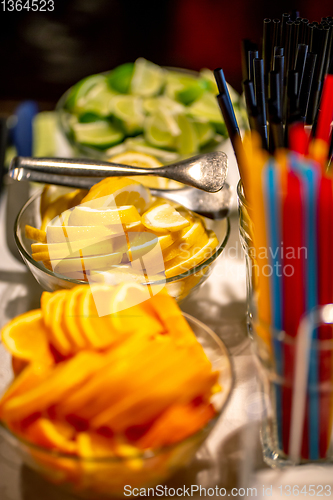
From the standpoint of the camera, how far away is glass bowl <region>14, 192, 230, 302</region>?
1.55 ft

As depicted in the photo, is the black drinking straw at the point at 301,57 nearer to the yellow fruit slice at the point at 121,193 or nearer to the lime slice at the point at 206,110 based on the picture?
the yellow fruit slice at the point at 121,193

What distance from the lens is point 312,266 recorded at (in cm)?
30

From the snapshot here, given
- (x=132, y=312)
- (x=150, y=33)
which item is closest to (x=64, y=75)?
(x=150, y=33)

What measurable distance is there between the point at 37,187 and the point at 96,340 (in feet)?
1.54

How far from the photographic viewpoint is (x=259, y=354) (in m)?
0.34

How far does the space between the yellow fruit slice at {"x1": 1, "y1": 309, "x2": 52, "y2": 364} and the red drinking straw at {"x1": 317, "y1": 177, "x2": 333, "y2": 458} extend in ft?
0.71

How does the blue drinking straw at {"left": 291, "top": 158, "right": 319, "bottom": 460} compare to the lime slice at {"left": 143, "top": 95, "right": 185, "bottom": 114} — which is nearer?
the blue drinking straw at {"left": 291, "top": 158, "right": 319, "bottom": 460}

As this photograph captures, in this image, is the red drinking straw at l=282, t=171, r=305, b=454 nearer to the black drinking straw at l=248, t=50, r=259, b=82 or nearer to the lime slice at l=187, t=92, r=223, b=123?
the black drinking straw at l=248, t=50, r=259, b=82

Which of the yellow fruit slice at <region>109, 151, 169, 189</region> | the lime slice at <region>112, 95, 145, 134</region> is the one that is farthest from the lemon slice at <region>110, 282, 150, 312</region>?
the lime slice at <region>112, 95, 145, 134</region>

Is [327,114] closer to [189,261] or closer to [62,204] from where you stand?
[189,261]

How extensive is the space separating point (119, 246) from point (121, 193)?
71mm

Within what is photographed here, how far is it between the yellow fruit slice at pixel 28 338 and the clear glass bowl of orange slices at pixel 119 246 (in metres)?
0.08

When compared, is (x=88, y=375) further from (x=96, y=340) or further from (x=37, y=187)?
(x=37, y=187)

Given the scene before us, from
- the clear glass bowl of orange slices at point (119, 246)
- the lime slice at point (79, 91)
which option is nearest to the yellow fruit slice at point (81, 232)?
the clear glass bowl of orange slices at point (119, 246)
